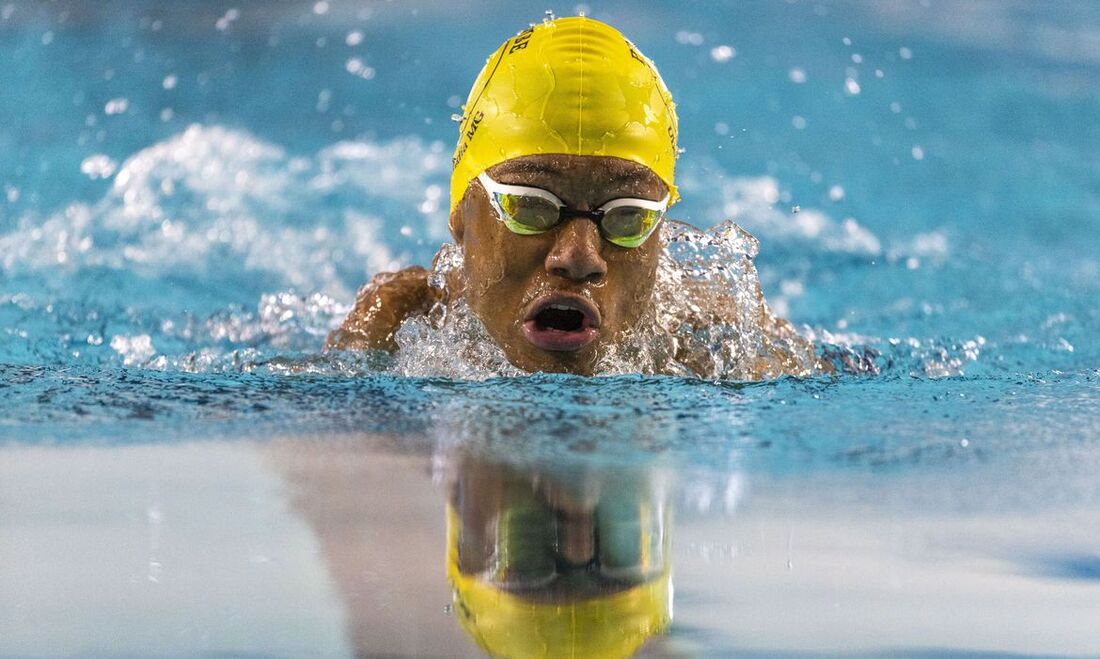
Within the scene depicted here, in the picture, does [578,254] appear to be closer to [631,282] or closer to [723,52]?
[631,282]

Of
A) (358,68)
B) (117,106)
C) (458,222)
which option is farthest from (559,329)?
(117,106)

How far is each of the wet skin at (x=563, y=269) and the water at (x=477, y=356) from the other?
12 cm

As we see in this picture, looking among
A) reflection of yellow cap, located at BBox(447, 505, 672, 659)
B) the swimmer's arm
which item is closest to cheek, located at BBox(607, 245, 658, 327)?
the swimmer's arm

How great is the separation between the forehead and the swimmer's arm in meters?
0.61

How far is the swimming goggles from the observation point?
2.62m

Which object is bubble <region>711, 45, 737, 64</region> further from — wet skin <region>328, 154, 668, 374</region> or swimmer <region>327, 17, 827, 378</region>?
wet skin <region>328, 154, 668, 374</region>

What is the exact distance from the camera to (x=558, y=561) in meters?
1.34

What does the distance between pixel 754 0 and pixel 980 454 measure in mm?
5069

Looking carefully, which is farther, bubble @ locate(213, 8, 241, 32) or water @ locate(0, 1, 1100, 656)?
bubble @ locate(213, 8, 241, 32)

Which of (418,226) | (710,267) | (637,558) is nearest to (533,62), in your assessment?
(710,267)

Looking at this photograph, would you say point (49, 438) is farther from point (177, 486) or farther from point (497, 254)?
point (497, 254)

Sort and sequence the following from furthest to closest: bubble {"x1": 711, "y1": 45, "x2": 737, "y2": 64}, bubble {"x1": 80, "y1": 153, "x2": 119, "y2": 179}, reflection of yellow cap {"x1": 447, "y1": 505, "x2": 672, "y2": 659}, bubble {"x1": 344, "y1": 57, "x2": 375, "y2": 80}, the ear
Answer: bubble {"x1": 711, "y1": 45, "x2": 737, "y2": 64} → bubble {"x1": 344, "y1": 57, "x2": 375, "y2": 80} → bubble {"x1": 80, "y1": 153, "x2": 119, "y2": 179} → the ear → reflection of yellow cap {"x1": 447, "y1": 505, "x2": 672, "y2": 659}

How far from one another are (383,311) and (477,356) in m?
0.52

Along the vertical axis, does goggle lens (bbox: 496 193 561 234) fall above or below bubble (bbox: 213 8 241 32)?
below
